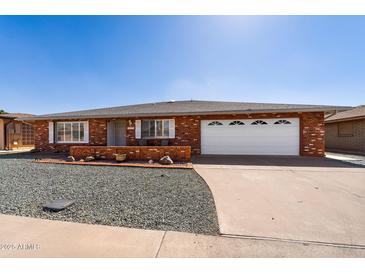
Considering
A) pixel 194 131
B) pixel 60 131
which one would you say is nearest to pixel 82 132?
pixel 60 131

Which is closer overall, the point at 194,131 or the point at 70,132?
the point at 194,131

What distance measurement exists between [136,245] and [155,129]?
9.16 meters

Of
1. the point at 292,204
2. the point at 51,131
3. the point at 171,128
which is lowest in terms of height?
the point at 292,204

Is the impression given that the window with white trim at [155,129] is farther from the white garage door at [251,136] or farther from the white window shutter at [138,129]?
the white garage door at [251,136]

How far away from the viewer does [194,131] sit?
416 inches

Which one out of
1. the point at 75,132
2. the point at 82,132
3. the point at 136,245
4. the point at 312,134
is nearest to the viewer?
the point at 136,245

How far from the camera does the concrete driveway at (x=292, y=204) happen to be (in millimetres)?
2604

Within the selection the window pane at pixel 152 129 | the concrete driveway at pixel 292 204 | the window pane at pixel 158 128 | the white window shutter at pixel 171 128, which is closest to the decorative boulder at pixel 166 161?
the concrete driveway at pixel 292 204

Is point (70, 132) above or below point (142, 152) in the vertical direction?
above

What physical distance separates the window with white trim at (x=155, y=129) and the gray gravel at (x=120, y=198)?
16.9ft

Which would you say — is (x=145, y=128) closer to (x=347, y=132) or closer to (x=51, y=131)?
(x=51, y=131)

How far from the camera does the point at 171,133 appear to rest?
35.6 feet
